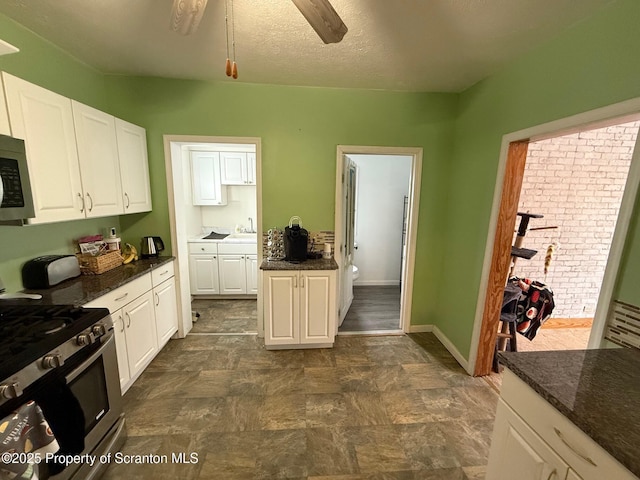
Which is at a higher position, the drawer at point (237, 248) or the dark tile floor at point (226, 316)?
the drawer at point (237, 248)

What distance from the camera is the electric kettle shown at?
2.62 metres

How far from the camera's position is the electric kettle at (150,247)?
2625 millimetres

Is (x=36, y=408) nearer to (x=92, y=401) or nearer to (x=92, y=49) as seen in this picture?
(x=92, y=401)

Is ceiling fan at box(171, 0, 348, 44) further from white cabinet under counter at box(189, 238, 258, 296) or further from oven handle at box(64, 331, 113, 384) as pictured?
white cabinet under counter at box(189, 238, 258, 296)

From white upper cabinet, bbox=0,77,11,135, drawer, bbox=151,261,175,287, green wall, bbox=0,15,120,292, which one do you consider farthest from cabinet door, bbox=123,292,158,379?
white upper cabinet, bbox=0,77,11,135

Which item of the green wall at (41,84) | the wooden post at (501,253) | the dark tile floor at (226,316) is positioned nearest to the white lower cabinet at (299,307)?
the dark tile floor at (226,316)

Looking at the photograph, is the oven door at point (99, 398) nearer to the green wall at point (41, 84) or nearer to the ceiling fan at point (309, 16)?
the green wall at point (41, 84)

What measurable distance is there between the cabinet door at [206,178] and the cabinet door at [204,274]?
0.85m

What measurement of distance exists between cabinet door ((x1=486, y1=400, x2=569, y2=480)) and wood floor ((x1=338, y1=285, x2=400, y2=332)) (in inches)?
78.2

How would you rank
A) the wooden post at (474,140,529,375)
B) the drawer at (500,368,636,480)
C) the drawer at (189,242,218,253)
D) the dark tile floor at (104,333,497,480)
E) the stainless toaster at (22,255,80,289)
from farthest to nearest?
the drawer at (189,242,218,253)
the wooden post at (474,140,529,375)
the stainless toaster at (22,255,80,289)
the dark tile floor at (104,333,497,480)
the drawer at (500,368,636,480)

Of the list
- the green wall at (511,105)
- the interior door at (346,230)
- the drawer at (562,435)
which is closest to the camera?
the drawer at (562,435)

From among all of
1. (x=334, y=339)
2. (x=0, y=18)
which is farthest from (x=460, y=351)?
(x=0, y=18)

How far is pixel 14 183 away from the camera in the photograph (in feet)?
4.62

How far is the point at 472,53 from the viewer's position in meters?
1.93
